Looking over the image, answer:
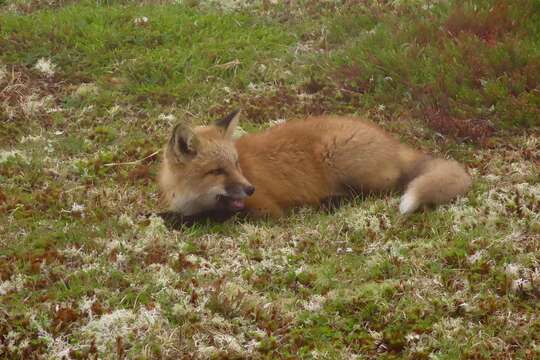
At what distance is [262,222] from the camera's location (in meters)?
7.39

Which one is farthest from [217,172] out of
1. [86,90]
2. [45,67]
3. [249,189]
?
[45,67]

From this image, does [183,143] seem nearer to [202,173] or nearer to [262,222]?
[202,173]

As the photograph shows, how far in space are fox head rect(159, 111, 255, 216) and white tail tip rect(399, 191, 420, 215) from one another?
160 cm

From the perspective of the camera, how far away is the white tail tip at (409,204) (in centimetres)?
705

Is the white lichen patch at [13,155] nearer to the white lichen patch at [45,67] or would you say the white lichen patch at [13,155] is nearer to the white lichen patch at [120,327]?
the white lichen patch at [45,67]

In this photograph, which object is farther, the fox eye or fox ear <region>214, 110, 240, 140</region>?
fox ear <region>214, 110, 240, 140</region>

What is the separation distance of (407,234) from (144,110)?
527cm

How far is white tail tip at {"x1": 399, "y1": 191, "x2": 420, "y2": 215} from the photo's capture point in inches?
278

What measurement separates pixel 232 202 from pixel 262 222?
0.38 m

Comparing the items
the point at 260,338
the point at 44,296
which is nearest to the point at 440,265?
the point at 260,338

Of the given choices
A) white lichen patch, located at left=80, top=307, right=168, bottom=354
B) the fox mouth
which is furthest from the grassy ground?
the fox mouth

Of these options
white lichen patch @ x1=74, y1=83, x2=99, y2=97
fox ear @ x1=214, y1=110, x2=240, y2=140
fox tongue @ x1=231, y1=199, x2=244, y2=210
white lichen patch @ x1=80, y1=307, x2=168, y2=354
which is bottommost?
white lichen patch @ x1=74, y1=83, x2=99, y2=97

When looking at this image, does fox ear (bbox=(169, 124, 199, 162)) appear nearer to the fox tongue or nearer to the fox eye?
the fox eye

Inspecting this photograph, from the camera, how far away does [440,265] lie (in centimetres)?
605
